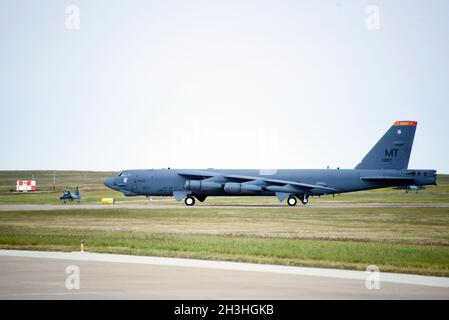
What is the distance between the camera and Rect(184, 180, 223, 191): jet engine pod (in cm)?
6291

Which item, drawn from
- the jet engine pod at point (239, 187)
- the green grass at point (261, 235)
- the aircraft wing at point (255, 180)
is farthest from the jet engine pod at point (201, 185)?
the green grass at point (261, 235)

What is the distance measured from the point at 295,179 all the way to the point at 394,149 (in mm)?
9053

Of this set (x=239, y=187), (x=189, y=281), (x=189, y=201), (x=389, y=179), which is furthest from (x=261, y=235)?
(x=389, y=179)

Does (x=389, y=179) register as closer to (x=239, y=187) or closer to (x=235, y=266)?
(x=239, y=187)

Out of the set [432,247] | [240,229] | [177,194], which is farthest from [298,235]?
[177,194]

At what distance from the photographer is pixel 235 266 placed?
20.9 m

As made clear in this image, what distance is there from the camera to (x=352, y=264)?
70.3 ft

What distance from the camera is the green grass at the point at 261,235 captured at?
23.4 m

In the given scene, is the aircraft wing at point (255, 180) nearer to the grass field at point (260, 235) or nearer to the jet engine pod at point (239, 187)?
the jet engine pod at point (239, 187)

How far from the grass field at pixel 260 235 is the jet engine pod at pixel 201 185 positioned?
409 inches

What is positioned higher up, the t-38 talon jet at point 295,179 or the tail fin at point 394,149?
the tail fin at point 394,149

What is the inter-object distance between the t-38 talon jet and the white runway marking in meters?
38.4

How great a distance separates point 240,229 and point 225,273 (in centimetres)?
1727
